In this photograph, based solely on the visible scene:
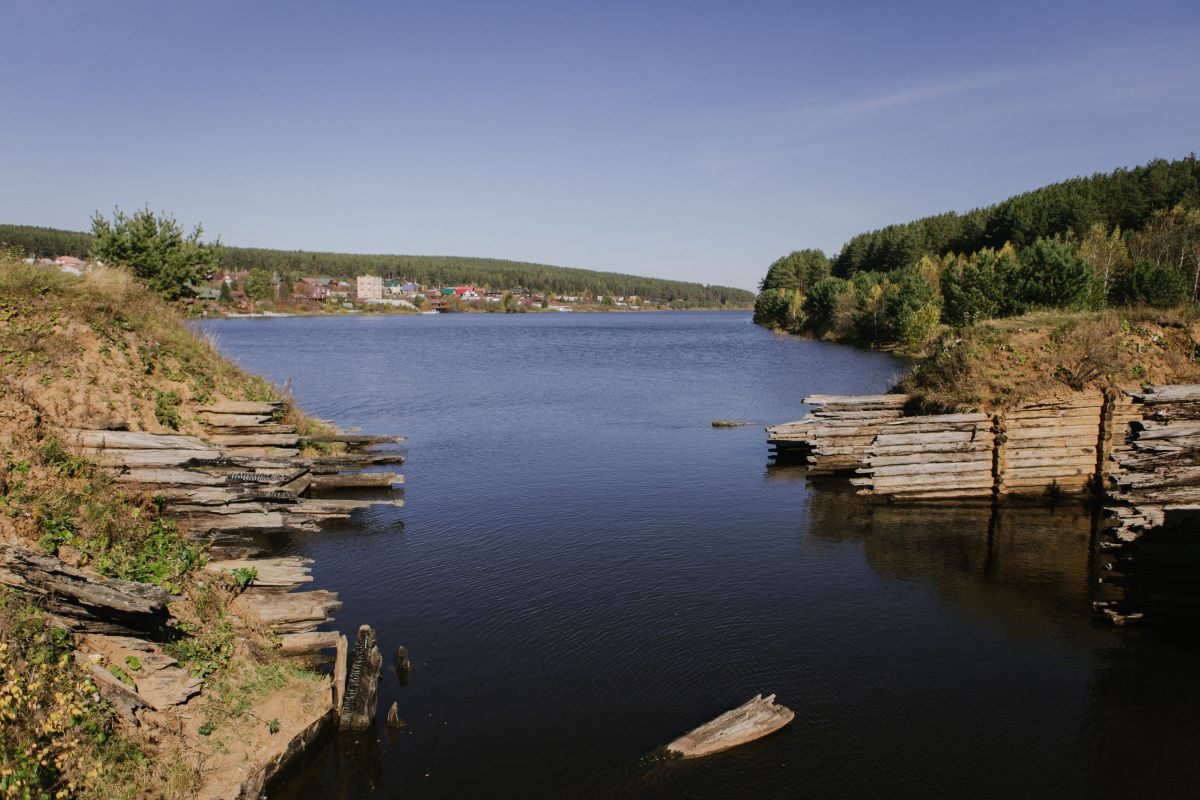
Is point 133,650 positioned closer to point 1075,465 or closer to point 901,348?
point 1075,465

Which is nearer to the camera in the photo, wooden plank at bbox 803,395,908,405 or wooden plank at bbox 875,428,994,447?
wooden plank at bbox 875,428,994,447

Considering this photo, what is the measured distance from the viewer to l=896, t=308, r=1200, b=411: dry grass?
1102 inches

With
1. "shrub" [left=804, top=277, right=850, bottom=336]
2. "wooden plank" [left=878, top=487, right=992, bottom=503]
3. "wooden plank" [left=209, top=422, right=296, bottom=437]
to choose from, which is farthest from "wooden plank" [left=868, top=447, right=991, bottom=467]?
"shrub" [left=804, top=277, right=850, bottom=336]

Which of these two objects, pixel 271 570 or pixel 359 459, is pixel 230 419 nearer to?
pixel 359 459

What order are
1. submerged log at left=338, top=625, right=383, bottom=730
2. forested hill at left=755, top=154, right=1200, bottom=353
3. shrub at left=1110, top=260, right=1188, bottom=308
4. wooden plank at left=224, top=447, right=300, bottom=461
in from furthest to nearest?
forested hill at left=755, top=154, right=1200, bottom=353
shrub at left=1110, top=260, right=1188, bottom=308
wooden plank at left=224, top=447, right=300, bottom=461
submerged log at left=338, top=625, right=383, bottom=730

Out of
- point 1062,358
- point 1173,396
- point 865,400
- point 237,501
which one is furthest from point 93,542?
point 1062,358

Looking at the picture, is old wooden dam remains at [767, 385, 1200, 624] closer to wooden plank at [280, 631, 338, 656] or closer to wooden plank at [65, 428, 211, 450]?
wooden plank at [280, 631, 338, 656]

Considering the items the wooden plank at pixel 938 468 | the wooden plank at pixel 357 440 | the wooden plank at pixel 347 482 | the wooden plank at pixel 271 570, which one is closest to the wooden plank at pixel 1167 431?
the wooden plank at pixel 938 468

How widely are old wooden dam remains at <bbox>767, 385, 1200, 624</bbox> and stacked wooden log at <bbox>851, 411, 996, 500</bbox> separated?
0.04 metres

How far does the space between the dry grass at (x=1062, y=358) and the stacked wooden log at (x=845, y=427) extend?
1696mm

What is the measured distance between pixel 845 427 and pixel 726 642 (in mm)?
19187

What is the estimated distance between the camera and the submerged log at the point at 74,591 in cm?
1219

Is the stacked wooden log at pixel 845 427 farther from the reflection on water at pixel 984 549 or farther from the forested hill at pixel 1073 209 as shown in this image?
the forested hill at pixel 1073 209

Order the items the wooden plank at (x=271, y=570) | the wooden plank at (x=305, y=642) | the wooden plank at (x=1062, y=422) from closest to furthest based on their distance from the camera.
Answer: the wooden plank at (x=305, y=642) < the wooden plank at (x=271, y=570) < the wooden plank at (x=1062, y=422)
